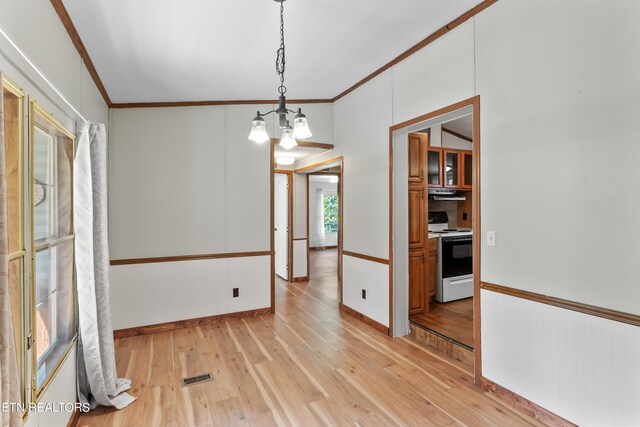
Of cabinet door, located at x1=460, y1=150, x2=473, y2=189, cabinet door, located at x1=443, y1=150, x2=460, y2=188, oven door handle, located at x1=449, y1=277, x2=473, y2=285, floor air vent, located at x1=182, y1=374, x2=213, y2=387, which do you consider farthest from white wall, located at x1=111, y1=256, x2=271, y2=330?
cabinet door, located at x1=460, y1=150, x2=473, y2=189

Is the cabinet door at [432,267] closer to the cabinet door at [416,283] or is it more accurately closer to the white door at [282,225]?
the cabinet door at [416,283]

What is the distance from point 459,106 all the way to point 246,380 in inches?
108

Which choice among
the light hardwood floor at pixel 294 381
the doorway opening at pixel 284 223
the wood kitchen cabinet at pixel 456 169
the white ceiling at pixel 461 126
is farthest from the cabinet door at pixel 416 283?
the doorway opening at pixel 284 223

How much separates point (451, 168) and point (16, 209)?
4.74 metres

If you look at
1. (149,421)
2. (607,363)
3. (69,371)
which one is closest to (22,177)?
(69,371)

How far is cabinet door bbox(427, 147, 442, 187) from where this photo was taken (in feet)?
14.9

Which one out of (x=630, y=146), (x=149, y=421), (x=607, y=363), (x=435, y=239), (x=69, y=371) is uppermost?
(x=630, y=146)

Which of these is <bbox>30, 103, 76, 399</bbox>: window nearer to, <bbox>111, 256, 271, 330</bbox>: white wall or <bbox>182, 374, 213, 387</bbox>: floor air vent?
<bbox>182, 374, 213, 387</bbox>: floor air vent

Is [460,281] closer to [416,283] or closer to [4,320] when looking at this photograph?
[416,283]

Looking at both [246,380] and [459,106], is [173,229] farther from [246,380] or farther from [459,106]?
[459,106]

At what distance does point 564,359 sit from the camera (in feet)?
6.34

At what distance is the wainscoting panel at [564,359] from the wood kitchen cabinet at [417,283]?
4.19 ft

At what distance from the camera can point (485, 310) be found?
2371 mm

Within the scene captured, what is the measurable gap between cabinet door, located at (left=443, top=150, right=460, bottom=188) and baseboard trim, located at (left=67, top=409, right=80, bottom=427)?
460 cm
